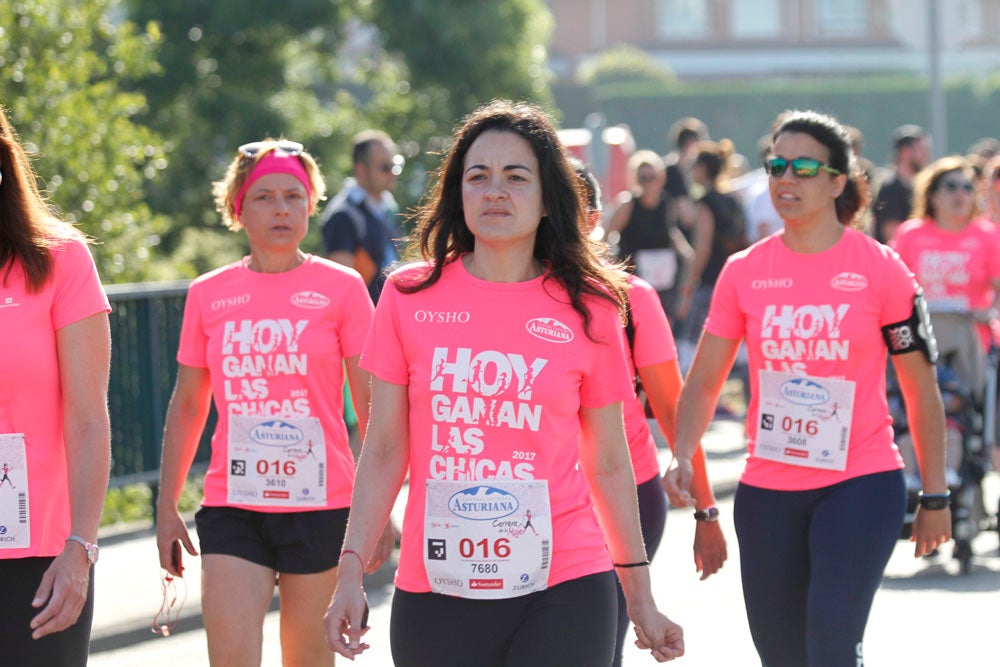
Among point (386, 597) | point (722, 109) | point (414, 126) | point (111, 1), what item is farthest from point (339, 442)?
point (722, 109)

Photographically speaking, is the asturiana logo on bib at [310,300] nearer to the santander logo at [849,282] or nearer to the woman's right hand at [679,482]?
the woman's right hand at [679,482]

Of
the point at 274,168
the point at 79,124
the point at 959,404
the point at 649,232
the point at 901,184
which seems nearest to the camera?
the point at 274,168

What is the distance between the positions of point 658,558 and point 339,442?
4.59 m

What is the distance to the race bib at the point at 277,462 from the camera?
18.1 feet

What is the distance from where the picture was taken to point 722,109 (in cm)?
5078

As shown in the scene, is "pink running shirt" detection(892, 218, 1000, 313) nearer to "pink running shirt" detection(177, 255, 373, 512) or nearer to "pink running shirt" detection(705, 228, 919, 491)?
"pink running shirt" detection(705, 228, 919, 491)

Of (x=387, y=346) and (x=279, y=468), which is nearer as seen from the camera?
(x=387, y=346)

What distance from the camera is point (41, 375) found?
4027 mm

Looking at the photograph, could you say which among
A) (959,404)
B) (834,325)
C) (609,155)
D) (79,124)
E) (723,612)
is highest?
(79,124)

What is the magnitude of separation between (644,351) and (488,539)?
5.57ft

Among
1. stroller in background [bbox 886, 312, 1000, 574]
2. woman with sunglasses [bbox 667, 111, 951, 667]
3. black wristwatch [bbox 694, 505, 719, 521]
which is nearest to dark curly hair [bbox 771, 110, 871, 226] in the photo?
woman with sunglasses [bbox 667, 111, 951, 667]

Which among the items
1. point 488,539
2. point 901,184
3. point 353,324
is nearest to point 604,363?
point 488,539

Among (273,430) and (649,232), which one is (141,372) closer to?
(649,232)

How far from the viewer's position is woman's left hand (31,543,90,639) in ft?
12.6
